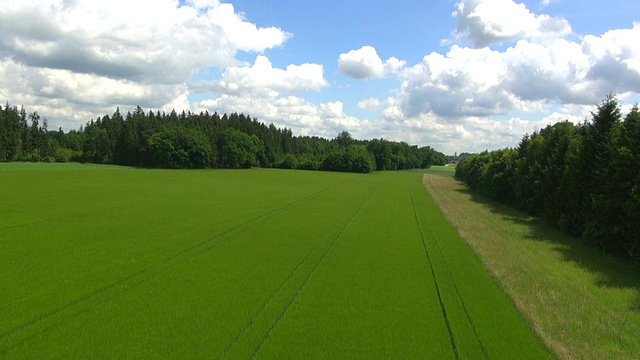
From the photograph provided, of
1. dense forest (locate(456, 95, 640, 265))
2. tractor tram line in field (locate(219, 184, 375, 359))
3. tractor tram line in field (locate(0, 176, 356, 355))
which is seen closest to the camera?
tractor tram line in field (locate(219, 184, 375, 359))

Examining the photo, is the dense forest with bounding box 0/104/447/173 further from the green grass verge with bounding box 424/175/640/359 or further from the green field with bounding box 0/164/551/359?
the green grass verge with bounding box 424/175/640/359

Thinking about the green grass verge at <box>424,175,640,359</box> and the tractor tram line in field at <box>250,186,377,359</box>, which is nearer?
the tractor tram line in field at <box>250,186,377,359</box>

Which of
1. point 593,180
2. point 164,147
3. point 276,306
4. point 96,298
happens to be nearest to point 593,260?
point 593,180

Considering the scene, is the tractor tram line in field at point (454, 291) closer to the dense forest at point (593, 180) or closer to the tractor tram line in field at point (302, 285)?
the tractor tram line in field at point (302, 285)

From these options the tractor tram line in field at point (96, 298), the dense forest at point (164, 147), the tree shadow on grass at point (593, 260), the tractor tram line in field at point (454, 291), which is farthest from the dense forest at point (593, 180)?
the dense forest at point (164, 147)

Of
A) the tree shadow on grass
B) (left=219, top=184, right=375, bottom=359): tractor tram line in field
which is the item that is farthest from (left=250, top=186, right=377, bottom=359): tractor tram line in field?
the tree shadow on grass

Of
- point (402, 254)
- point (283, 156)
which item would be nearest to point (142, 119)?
point (283, 156)

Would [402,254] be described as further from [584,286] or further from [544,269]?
[584,286]
